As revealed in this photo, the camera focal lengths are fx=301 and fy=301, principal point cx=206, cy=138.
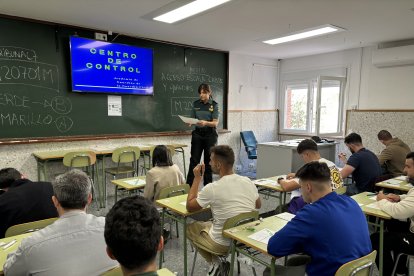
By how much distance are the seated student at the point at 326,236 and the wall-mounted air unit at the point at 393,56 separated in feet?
16.6

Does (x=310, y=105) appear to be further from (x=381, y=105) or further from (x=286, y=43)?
(x=286, y=43)

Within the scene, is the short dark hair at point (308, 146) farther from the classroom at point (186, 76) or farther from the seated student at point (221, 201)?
the classroom at point (186, 76)

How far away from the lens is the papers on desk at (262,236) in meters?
1.85

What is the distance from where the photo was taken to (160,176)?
10.1 ft

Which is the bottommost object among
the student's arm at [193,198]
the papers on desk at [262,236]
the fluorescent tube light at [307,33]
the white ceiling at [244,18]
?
the papers on desk at [262,236]

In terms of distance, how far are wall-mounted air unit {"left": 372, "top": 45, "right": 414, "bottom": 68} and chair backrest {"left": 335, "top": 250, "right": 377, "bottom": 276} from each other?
5173mm

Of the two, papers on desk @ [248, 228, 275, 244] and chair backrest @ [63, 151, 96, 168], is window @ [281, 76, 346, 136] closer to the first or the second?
chair backrest @ [63, 151, 96, 168]

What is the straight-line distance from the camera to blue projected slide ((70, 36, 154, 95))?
4688mm

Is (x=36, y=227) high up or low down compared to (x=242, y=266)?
up

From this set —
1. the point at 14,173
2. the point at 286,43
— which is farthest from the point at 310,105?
the point at 14,173

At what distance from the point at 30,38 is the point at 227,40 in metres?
3.20

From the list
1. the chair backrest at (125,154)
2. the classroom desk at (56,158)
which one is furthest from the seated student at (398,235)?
the classroom desk at (56,158)

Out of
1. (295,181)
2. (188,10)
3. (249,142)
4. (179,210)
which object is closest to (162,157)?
(179,210)

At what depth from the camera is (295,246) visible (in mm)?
1563
